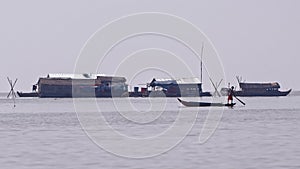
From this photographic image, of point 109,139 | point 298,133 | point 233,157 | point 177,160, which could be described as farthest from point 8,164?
point 298,133

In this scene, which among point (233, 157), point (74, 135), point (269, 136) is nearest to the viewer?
point (233, 157)

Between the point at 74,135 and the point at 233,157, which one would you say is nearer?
the point at 233,157

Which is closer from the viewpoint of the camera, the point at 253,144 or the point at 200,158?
the point at 200,158

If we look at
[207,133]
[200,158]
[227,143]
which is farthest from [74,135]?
[200,158]

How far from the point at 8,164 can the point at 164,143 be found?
15.0 meters

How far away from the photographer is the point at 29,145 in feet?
169

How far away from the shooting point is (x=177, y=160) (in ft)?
139

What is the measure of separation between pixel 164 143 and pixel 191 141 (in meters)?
2.54

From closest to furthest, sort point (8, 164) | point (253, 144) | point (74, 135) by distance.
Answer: point (8, 164)
point (253, 144)
point (74, 135)

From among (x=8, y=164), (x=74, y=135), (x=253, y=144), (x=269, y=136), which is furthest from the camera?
(x=74, y=135)

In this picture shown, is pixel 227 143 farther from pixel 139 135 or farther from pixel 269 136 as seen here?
pixel 139 135

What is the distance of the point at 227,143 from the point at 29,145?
43.4 feet

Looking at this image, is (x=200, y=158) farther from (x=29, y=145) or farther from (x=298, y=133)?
(x=298, y=133)

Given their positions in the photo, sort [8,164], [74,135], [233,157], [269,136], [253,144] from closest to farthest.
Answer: [8,164]
[233,157]
[253,144]
[269,136]
[74,135]
